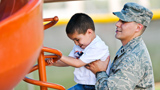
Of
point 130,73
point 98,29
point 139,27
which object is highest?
point 139,27

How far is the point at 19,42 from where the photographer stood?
64cm

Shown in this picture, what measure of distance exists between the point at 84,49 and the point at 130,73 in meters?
0.42

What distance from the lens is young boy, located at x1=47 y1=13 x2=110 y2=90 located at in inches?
87.2

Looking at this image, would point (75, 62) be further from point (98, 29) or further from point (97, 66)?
point (98, 29)

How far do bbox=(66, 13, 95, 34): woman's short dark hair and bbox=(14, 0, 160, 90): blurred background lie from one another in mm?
4029

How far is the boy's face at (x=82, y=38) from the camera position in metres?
2.22

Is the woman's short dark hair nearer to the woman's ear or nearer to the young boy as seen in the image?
the young boy

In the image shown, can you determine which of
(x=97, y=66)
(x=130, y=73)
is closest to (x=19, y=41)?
(x=130, y=73)

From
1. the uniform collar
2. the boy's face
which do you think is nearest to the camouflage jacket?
the uniform collar

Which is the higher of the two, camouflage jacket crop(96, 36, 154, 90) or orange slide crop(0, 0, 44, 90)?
orange slide crop(0, 0, 44, 90)

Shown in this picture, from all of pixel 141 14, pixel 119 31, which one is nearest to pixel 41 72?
pixel 119 31

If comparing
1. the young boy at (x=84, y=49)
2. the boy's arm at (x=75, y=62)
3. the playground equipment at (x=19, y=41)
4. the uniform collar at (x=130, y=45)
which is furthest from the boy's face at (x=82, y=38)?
the playground equipment at (x=19, y=41)

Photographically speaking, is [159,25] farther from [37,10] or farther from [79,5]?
[37,10]

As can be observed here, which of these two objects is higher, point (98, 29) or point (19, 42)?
point (19, 42)
